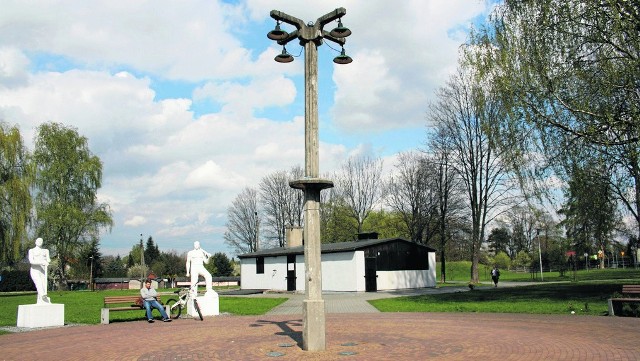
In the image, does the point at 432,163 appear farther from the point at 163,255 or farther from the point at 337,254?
the point at 163,255

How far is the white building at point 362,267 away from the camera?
34281mm

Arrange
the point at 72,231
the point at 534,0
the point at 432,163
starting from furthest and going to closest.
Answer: the point at 72,231, the point at 432,163, the point at 534,0

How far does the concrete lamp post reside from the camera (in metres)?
9.55

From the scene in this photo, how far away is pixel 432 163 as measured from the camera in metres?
41.4

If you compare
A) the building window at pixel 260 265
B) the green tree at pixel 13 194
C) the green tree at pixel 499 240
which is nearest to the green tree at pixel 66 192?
the green tree at pixel 13 194

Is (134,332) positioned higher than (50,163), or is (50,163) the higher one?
(50,163)

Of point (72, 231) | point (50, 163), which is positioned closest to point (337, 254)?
point (72, 231)

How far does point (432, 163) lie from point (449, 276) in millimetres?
25070

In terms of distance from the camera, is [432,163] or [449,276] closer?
[432,163]

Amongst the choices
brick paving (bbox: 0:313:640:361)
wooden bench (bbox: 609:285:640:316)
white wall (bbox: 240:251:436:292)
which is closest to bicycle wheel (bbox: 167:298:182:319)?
brick paving (bbox: 0:313:640:361)

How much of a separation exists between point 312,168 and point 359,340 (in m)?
3.68

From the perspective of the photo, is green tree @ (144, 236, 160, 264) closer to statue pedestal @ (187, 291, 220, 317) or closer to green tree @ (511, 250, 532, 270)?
green tree @ (511, 250, 532, 270)

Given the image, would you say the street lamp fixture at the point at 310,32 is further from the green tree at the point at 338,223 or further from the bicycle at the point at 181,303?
the green tree at the point at 338,223

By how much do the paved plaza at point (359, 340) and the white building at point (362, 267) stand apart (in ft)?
62.7
